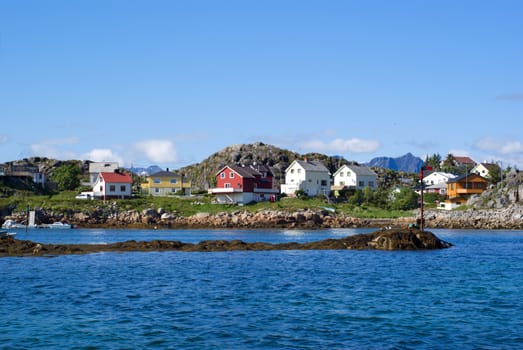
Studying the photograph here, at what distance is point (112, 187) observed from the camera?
9831 centimetres

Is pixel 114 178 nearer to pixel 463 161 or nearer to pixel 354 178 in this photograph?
pixel 354 178

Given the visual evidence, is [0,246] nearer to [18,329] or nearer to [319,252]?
[319,252]

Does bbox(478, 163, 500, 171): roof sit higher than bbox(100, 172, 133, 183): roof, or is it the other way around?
bbox(478, 163, 500, 171): roof

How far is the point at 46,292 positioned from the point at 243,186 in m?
71.5

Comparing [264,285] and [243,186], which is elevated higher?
[243,186]

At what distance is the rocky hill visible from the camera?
134000 mm

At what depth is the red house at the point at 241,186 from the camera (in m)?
98.8

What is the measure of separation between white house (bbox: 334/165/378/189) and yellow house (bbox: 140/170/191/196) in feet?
88.8

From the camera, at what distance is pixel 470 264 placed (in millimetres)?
39031

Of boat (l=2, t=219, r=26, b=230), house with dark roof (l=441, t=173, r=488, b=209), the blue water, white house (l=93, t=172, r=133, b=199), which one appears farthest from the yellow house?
the blue water

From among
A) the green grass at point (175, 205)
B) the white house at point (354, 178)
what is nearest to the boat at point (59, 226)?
the green grass at point (175, 205)

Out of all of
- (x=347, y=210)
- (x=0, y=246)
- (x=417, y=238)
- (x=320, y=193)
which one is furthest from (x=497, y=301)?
(x=320, y=193)

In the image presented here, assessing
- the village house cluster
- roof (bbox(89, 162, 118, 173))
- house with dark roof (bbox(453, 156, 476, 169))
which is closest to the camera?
the village house cluster

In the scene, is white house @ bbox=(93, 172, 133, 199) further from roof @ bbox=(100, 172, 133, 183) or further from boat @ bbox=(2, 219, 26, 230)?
boat @ bbox=(2, 219, 26, 230)
